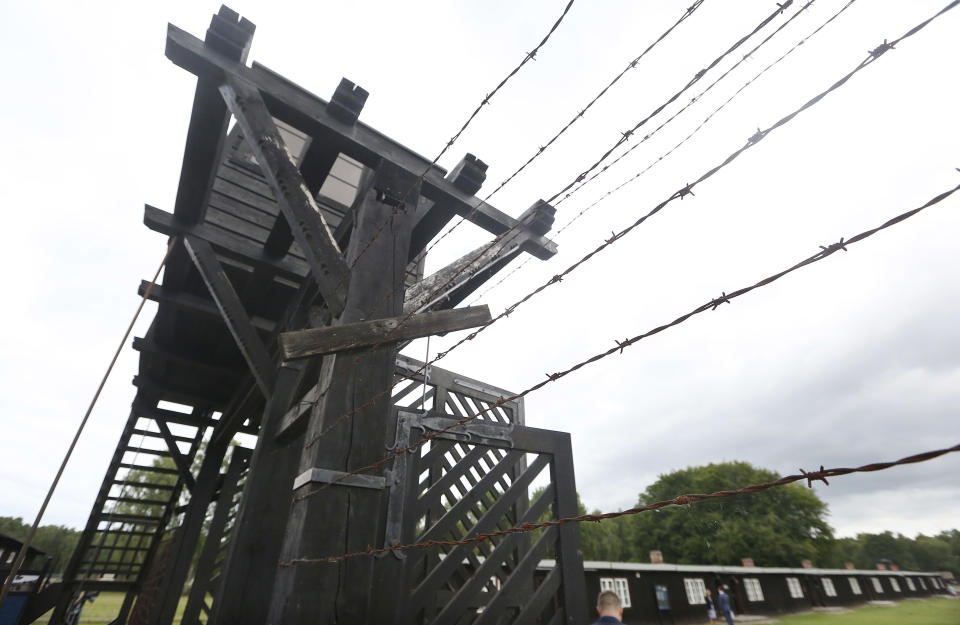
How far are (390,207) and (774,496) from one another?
7012 cm

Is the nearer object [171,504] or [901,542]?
[171,504]

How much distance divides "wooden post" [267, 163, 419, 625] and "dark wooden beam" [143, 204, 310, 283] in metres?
2.16

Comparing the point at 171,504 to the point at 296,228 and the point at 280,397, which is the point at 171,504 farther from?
the point at 296,228

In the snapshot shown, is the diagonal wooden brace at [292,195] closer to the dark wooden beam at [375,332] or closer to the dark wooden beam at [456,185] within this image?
the dark wooden beam at [375,332]

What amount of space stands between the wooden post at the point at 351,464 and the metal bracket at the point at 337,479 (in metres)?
0.03

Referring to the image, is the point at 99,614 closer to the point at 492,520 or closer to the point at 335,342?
the point at 492,520

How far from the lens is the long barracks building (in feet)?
67.5

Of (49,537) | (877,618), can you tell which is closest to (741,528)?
(877,618)

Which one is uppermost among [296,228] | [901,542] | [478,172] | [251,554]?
[901,542]

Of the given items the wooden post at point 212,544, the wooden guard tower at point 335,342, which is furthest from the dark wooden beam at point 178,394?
the wooden guard tower at point 335,342

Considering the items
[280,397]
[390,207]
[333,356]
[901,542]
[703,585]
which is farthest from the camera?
[901,542]

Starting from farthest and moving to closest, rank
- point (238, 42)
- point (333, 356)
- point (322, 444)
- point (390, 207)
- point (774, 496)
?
point (774, 496)
point (390, 207)
point (238, 42)
point (333, 356)
point (322, 444)

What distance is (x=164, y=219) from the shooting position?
467 cm

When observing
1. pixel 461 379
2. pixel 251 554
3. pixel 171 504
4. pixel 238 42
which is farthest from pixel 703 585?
pixel 238 42
